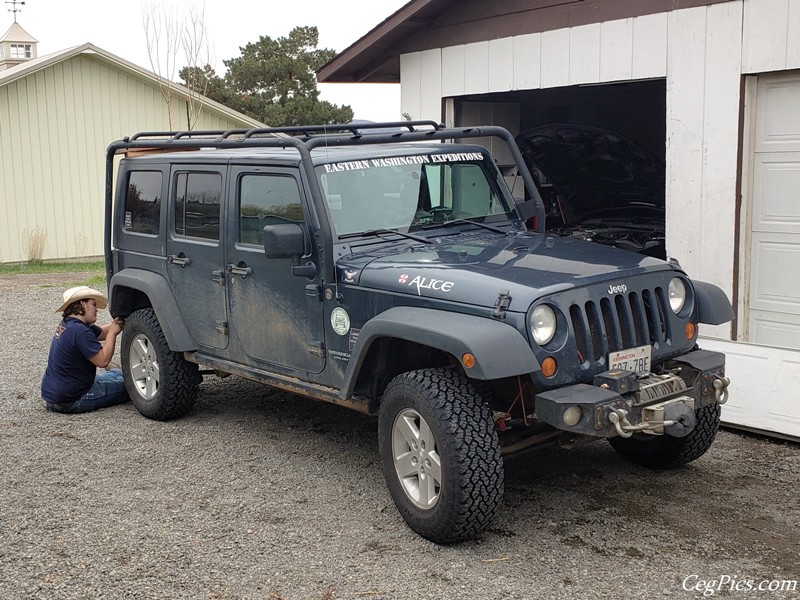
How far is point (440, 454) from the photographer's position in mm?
→ 4629

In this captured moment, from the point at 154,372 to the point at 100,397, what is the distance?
742 mm

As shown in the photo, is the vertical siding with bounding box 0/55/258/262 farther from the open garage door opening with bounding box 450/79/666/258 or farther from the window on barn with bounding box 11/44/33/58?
the open garage door opening with bounding box 450/79/666/258

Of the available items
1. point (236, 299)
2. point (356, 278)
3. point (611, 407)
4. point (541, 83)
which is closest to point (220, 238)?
point (236, 299)

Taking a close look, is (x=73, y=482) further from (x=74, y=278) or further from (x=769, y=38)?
→ (x=74, y=278)

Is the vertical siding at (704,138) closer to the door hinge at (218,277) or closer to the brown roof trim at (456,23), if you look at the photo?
the brown roof trim at (456,23)

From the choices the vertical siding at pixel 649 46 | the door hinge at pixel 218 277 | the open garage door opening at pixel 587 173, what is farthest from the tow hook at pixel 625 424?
the open garage door opening at pixel 587 173

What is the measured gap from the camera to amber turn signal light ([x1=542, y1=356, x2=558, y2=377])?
4578 mm

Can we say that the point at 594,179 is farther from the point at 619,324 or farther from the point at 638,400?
the point at 638,400

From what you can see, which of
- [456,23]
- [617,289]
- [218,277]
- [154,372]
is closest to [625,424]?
[617,289]

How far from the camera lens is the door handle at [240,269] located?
6.18 metres

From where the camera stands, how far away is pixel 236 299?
20.8 feet

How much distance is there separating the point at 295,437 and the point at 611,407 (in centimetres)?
294

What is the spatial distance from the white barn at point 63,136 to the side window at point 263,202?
16116mm

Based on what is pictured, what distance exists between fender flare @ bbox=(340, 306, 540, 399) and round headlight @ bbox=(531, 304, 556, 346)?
0.40 feet
